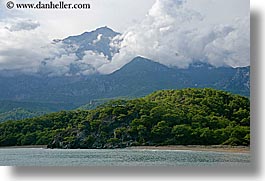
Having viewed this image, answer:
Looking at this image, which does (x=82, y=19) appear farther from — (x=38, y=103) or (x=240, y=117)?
(x=240, y=117)

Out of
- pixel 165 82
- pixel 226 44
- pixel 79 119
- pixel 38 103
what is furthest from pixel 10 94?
pixel 226 44

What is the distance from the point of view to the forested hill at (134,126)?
291 inches

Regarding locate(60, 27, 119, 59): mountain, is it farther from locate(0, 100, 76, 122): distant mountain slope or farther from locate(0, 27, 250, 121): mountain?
locate(0, 100, 76, 122): distant mountain slope

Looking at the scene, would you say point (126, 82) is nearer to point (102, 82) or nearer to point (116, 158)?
point (102, 82)

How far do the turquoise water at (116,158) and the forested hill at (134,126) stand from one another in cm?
13

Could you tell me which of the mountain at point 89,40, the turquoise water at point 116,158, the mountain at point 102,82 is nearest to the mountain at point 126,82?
the mountain at point 102,82

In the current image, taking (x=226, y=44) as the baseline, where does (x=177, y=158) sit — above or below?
below

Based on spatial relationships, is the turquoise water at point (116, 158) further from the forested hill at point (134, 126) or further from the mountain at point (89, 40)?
the mountain at point (89, 40)

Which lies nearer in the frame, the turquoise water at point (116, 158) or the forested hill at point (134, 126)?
the turquoise water at point (116, 158)

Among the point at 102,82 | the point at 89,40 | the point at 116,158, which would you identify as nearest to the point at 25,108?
the point at 102,82

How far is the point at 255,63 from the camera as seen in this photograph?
7.20m

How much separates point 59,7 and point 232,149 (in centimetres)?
241

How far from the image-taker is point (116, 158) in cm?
720

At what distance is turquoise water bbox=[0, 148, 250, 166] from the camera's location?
712 cm
